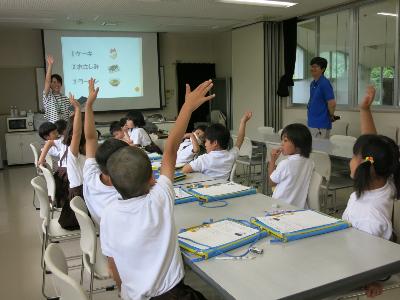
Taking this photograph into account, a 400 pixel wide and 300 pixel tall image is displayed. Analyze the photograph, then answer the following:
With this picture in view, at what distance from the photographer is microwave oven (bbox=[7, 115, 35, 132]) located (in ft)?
25.9

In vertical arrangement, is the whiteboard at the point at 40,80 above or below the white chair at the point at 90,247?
above

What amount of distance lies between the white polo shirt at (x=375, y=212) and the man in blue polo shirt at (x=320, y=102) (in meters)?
3.42

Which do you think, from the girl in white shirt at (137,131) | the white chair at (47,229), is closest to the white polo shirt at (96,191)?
the white chair at (47,229)

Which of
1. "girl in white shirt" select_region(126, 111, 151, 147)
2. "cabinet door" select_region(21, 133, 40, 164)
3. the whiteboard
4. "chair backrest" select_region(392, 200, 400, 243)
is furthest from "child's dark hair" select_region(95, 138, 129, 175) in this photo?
the whiteboard

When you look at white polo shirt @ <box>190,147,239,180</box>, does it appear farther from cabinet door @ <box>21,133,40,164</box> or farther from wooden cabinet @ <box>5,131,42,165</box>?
cabinet door @ <box>21,133,40,164</box>

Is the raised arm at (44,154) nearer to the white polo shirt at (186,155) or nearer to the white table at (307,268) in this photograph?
the white polo shirt at (186,155)

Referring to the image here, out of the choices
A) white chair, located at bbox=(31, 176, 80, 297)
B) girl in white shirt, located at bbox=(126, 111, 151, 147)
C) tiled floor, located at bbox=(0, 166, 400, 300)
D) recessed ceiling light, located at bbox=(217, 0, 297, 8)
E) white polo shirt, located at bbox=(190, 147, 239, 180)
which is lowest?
tiled floor, located at bbox=(0, 166, 400, 300)

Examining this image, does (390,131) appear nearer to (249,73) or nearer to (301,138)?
(301,138)

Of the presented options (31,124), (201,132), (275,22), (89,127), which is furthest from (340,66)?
(31,124)

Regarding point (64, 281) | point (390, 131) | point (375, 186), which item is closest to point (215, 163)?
point (375, 186)

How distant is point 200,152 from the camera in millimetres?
4457

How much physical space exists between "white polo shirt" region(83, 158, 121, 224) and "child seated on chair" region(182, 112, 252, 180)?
1.01 m

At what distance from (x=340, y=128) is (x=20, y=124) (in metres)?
6.08

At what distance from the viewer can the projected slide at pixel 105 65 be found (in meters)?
8.37
